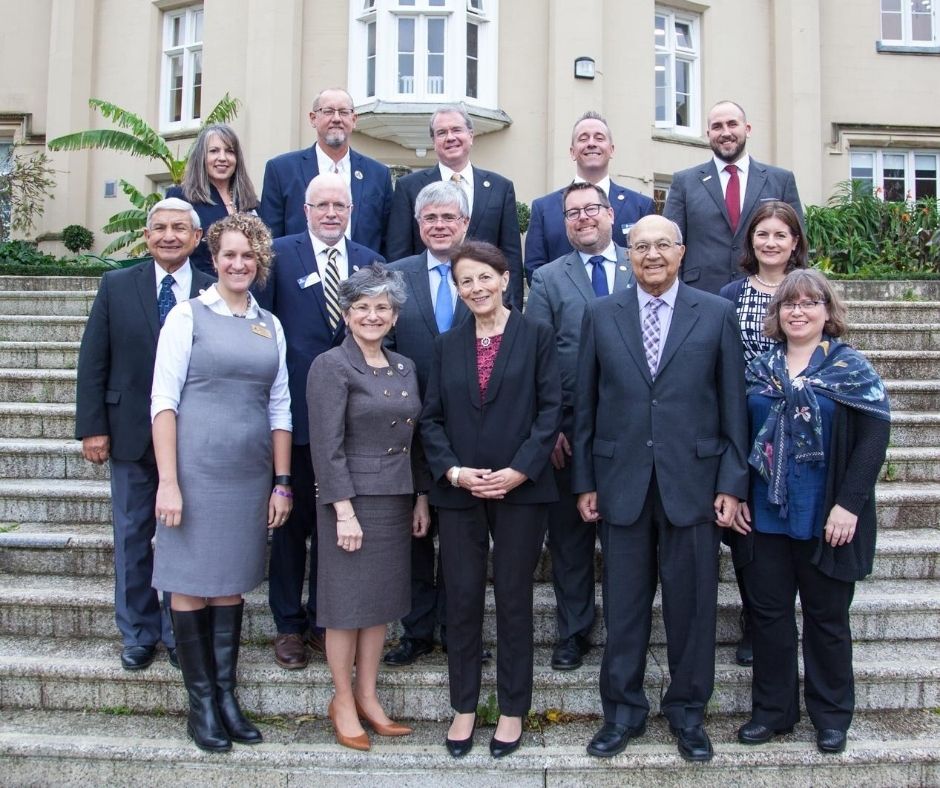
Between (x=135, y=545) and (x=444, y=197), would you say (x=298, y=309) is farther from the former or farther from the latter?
(x=135, y=545)

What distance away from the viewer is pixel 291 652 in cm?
357

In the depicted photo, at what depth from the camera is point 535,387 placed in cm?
322

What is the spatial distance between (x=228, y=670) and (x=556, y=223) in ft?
8.98

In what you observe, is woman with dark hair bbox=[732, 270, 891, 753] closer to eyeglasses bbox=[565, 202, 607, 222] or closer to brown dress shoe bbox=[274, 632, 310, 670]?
eyeglasses bbox=[565, 202, 607, 222]

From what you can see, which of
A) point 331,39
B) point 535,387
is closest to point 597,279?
point 535,387

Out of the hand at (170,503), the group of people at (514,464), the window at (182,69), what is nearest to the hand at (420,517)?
the group of people at (514,464)

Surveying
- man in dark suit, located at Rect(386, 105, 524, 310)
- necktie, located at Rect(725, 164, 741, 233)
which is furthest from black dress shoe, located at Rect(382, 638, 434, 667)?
necktie, located at Rect(725, 164, 741, 233)

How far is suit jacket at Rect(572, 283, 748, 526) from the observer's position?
3049 mm

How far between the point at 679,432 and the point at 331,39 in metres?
11.1

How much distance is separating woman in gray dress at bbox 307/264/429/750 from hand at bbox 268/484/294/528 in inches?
7.4

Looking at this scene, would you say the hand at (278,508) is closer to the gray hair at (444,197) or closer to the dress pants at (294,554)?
the dress pants at (294,554)

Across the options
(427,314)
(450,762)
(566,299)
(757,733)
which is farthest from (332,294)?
(757,733)

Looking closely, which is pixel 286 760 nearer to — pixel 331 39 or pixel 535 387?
pixel 535 387

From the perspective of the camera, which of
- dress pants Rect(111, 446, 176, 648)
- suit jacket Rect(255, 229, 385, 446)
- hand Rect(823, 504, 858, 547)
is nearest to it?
hand Rect(823, 504, 858, 547)
